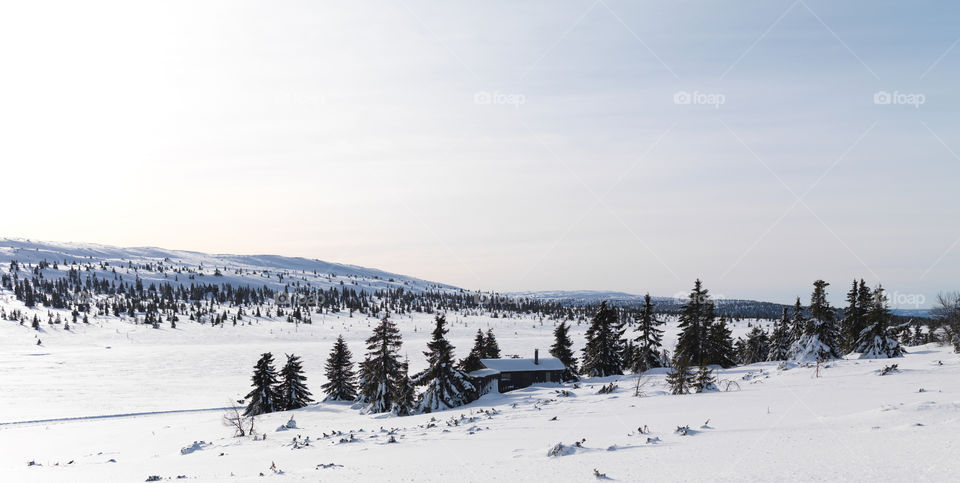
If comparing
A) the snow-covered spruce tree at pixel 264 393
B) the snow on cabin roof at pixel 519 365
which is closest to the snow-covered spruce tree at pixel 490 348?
the snow on cabin roof at pixel 519 365

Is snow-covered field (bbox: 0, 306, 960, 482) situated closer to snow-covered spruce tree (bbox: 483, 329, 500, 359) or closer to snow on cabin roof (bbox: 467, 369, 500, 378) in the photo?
snow on cabin roof (bbox: 467, 369, 500, 378)

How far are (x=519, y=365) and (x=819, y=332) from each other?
31562 mm

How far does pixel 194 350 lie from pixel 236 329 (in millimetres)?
40988

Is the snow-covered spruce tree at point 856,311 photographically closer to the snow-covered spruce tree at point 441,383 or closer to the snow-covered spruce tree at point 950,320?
the snow-covered spruce tree at point 950,320

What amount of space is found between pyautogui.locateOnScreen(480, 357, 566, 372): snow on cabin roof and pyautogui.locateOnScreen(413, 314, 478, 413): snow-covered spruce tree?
1141cm

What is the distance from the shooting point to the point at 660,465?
43.3 ft

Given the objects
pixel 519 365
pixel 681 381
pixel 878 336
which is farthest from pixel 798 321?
pixel 681 381

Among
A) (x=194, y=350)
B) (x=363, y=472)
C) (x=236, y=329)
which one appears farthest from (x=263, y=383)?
(x=236, y=329)

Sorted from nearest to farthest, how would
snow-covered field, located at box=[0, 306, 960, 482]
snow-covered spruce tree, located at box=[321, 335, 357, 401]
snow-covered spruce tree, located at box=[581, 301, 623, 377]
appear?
snow-covered field, located at box=[0, 306, 960, 482]
snow-covered spruce tree, located at box=[321, 335, 357, 401]
snow-covered spruce tree, located at box=[581, 301, 623, 377]

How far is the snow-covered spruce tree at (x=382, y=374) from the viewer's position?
156 ft

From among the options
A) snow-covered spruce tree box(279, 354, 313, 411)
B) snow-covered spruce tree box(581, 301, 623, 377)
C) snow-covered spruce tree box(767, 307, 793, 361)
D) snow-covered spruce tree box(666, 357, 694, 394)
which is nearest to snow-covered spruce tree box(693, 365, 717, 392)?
snow-covered spruce tree box(666, 357, 694, 394)

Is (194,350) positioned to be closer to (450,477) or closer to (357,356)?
(357,356)

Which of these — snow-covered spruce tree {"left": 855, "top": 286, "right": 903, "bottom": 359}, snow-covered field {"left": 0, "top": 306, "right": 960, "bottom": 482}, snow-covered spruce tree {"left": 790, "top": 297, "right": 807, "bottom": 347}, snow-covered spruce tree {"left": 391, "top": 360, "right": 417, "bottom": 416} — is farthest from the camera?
snow-covered spruce tree {"left": 790, "top": 297, "right": 807, "bottom": 347}

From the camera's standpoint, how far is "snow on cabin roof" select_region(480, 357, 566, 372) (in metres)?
59.4
